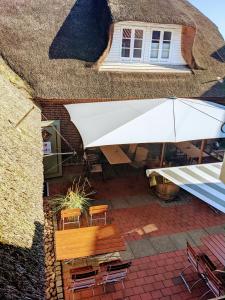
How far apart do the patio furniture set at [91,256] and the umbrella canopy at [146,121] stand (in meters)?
3.30

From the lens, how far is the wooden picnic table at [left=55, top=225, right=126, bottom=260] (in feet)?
29.2

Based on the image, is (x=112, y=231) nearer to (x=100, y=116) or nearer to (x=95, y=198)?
(x=95, y=198)

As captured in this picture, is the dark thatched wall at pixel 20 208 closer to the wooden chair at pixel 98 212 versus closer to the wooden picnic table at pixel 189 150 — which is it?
the wooden chair at pixel 98 212

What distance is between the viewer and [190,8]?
21438 mm

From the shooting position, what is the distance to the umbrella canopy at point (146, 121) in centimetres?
1127

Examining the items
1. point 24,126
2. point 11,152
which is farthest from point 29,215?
point 24,126

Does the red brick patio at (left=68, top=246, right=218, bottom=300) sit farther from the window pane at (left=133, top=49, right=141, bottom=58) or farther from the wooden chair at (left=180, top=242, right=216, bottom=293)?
the window pane at (left=133, top=49, right=141, bottom=58)

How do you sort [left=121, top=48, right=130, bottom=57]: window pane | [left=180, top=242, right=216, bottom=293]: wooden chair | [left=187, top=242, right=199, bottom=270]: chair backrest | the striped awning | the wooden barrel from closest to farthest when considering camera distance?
1. [left=180, top=242, right=216, bottom=293]: wooden chair
2. [left=187, top=242, right=199, bottom=270]: chair backrest
3. the striped awning
4. the wooden barrel
5. [left=121, top=48, right=130, bottom=57]: window pane

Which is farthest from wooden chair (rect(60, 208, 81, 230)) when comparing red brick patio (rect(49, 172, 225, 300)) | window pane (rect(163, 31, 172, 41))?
window pane (rect(163, 31, 172, 41))

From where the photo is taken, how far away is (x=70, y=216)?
36.3ft

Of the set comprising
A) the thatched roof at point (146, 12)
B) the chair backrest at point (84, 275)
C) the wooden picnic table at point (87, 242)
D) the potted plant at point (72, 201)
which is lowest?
the potted plant at point (72, 201)

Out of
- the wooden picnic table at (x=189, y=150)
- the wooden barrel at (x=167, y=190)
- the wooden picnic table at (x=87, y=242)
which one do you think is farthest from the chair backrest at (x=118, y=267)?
the wooden picnic table at (x=189, y=150)

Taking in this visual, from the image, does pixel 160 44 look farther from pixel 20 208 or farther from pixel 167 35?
pixel 20 208

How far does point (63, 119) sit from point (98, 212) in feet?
19.6
